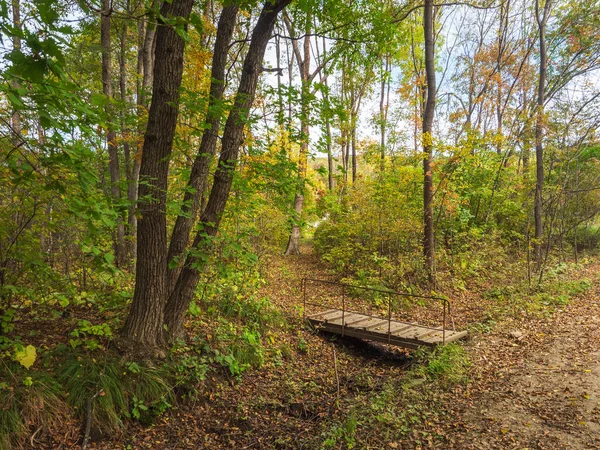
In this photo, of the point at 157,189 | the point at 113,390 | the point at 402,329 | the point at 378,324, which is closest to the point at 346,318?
the point at 378,324

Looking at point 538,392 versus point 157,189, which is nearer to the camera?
point 157,189

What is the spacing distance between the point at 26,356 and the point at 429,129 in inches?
434

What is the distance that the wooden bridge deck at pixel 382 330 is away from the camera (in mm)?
7535

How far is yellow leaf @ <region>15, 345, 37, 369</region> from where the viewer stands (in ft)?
13.6

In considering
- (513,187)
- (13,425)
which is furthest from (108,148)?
(513,187)

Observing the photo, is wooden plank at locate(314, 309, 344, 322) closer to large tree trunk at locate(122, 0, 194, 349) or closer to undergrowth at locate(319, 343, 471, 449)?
undergrowth at locate(319, 343, 471, 449)

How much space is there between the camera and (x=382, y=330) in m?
8.12

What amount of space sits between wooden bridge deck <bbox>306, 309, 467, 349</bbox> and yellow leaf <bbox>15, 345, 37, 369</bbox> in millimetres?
5671

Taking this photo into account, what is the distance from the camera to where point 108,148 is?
9.35 meters

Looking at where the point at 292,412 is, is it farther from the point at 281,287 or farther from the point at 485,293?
the point at 485,293

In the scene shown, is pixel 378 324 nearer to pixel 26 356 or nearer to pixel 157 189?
pixel 157 189


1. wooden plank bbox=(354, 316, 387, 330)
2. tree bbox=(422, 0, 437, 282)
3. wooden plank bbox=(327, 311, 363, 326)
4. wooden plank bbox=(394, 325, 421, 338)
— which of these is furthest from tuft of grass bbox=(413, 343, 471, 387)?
tree bbox=(422, 0, 437, 282)

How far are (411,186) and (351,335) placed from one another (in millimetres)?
7585

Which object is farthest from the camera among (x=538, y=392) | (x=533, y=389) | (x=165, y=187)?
(x=533, y=389)
